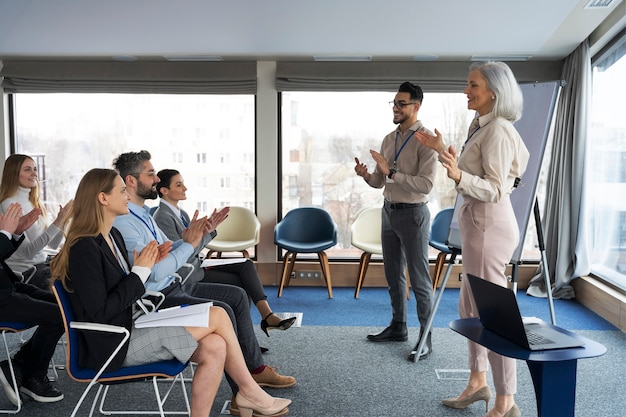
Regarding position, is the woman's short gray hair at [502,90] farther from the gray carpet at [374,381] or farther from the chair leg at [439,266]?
the chair leg at [439,266]

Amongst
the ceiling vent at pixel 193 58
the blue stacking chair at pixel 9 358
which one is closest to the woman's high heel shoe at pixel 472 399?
the blue stacking chair at pixel 9 358

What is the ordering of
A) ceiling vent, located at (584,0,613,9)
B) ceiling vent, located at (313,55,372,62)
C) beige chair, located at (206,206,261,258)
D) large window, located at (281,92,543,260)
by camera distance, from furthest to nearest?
large window, located at (281,92,543,260) < beige chair, located at (206,206,261,258) < ceiling vent, located at (313,55,372,62) < ceiling vent, located at (584,0,613,9)

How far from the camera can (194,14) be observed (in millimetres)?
5449

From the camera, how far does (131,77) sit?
259 inches

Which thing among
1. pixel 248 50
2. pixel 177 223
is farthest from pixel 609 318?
pixel 248 50

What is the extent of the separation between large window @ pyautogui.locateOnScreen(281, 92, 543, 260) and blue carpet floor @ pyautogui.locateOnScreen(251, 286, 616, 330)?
75 cm

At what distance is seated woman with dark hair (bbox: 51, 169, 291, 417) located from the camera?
249 centimetres

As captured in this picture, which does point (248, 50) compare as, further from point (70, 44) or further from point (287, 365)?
point (287, 365)

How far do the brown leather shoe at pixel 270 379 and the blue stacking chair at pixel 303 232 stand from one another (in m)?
2.54

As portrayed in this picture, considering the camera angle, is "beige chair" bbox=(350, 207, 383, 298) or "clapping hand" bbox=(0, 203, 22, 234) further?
"beige chair" bbox=(350, 207, 383, 298)

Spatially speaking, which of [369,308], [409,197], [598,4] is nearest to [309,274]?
[369,308]

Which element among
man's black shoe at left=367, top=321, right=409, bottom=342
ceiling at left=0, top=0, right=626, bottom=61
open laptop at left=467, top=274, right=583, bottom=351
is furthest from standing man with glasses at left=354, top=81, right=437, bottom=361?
open laptop at left=467, top=274, right=583, bottom=351

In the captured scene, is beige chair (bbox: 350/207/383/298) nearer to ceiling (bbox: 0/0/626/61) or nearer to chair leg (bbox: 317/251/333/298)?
chair leg (bbox: 317/251/333/298)

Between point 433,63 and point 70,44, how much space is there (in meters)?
3.62
